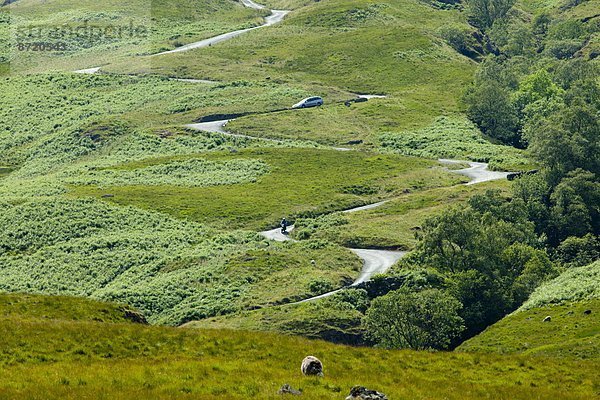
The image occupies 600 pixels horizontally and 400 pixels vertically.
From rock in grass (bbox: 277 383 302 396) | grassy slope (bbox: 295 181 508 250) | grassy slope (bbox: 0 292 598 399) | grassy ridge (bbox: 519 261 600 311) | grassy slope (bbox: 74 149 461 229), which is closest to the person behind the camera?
rock in grass (bbox: 277 383 302 396)

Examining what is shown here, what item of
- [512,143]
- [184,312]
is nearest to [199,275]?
[184,312]

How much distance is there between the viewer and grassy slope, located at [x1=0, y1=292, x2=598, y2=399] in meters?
36.0

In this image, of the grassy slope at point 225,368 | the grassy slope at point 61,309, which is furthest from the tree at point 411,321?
the grassy slope at point 225,368

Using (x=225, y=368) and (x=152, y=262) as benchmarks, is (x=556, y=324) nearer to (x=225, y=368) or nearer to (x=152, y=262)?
(x=225, y=368)

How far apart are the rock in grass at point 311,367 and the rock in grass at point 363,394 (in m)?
3.97

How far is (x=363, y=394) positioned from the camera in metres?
34.9

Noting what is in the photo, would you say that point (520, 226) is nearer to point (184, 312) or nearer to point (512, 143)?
point (184, 312)

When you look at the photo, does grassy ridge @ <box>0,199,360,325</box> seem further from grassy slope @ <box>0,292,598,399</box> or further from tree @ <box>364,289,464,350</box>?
grassy slope @ <box>0,292,598,399</box>

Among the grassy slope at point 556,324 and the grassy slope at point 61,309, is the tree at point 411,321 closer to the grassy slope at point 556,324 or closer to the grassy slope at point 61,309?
the grassy slope at point 556,324

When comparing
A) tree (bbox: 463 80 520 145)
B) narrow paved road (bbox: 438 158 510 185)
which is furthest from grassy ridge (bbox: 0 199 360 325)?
tree (bbox: 463 80 520 145)

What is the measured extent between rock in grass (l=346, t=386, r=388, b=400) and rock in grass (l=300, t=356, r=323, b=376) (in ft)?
13.0

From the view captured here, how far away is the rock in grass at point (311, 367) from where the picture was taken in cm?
3903

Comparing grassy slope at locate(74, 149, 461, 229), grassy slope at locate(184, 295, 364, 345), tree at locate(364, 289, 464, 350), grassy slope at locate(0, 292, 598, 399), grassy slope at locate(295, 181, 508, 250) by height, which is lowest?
grassy slope at locate(74, 149, 461, 229)

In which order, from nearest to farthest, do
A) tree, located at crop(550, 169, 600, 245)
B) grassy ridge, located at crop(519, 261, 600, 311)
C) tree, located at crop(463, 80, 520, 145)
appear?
grassy ridge, located at crop(519, 261, 600, 311)
tree, located at crop(550, 169, 600, 245)
tree, located at crop(463, 80, 520, 145)
